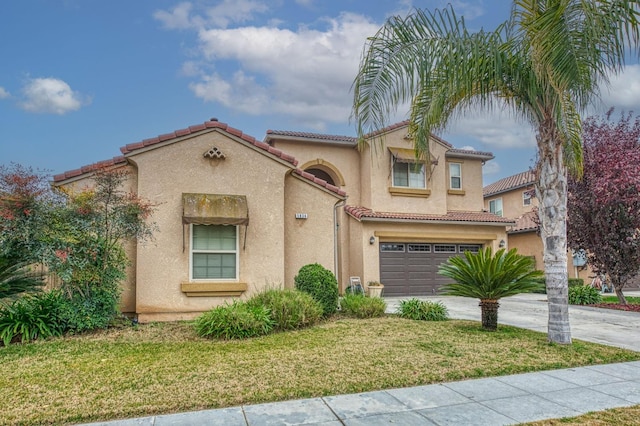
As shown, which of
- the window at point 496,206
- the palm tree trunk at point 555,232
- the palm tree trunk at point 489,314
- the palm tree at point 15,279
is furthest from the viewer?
the window at point 496,206

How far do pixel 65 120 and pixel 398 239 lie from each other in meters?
13.7

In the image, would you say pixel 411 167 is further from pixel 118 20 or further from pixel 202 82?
pixel 118 20

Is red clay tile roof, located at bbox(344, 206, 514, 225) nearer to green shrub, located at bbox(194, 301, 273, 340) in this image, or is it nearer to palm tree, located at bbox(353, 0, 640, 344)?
green shrub, located at bbox(194, 301, 273, 340)

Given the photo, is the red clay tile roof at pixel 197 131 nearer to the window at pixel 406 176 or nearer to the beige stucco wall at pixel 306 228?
the beige stucco wall at pixel 306 228

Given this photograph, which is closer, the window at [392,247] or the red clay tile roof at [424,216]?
the red clay tile roof at [424,216]

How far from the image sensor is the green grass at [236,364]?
16.4ft

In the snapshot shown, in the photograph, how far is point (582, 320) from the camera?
39.4ft

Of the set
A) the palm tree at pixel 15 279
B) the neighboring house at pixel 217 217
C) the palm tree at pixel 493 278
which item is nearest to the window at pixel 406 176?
the neighboring house at pixel 217 217

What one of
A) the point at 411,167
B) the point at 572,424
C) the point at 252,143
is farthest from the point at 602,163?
the point at 572,424

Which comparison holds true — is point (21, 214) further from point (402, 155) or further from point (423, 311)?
point (402, 155)

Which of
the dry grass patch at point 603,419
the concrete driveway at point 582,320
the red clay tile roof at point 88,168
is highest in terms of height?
the red clay tile roof at point 88,168

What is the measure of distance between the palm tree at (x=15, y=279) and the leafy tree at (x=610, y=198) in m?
16.4

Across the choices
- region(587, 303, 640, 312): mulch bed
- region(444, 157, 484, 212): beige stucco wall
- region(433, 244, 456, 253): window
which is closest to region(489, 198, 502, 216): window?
region(444, 157, 484, 212): beige stucco wall

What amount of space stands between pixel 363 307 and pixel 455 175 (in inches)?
482
